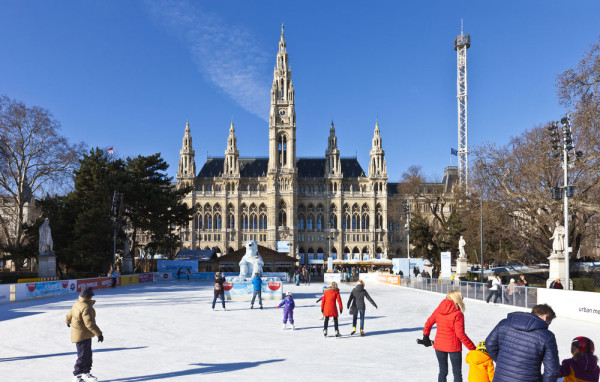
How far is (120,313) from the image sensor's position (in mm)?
19766

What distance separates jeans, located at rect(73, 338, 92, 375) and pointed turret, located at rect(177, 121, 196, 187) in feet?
298

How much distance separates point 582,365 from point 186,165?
97958 mm

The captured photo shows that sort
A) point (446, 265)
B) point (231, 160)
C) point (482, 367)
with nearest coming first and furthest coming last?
point (482, 367)
point (446, 265)
point (231, 160)

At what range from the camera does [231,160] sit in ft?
328

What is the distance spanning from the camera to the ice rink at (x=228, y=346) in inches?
377

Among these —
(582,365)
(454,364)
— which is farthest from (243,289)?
(582,365)

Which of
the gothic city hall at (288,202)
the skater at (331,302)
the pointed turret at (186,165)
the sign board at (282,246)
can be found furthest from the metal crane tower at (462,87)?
the skater at (331,302)

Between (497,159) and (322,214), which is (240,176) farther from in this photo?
(497,159)

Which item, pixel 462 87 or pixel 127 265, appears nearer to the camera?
pixel 127 265

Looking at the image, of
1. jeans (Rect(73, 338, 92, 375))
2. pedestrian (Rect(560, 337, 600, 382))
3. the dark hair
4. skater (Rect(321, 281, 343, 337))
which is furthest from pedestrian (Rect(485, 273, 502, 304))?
jeans (Rect(73, 338, 92, 375))

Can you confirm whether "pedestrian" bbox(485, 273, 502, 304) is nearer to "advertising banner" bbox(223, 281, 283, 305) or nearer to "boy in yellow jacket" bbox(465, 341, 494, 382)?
"advertising banner" bbox(223, 281, 283, 305)

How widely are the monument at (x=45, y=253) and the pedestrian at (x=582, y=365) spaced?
32.8 m

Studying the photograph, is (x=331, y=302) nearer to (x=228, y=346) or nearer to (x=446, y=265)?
(x=228, y=346)

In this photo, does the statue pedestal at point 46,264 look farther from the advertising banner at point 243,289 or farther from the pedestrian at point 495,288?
the pedestrian at point 495,288
